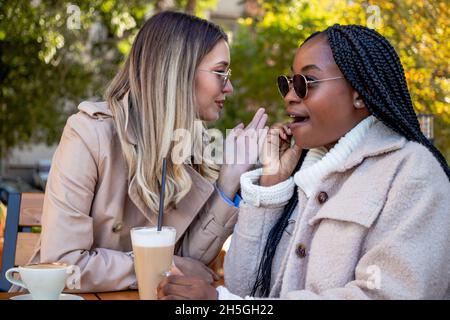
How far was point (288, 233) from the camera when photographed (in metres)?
2.37

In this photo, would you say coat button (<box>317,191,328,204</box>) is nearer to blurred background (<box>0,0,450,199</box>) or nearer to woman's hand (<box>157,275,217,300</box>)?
woman's hand (<box>157,275,217,300</box>)

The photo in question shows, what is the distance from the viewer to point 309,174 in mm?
2215

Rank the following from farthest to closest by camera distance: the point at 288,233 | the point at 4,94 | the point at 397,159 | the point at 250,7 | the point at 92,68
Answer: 1. the point at 250,7
2. the point at 92,68
3. the point at 4,94
4. the point at 288,233
5. the point at 397,159

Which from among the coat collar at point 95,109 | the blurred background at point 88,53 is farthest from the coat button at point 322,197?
the blurred background at point 88,53

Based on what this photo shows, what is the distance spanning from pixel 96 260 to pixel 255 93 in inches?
379

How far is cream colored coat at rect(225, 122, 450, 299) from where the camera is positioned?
5.79ft

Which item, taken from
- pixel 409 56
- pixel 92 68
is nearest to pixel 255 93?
pixel 92 68

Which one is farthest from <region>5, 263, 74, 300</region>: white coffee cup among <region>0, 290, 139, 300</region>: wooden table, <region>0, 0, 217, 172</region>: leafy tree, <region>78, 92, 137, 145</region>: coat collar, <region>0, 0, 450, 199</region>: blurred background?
<region>0, 0, 217, 172</region>: leafy tree

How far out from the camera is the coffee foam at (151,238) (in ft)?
6.42

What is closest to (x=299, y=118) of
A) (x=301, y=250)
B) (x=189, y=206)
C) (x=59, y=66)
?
(x=301, y=250)

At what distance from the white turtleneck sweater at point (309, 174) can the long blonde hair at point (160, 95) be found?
1.32 ft

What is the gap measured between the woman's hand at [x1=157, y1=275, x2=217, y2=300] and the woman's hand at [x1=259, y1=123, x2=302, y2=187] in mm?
720
